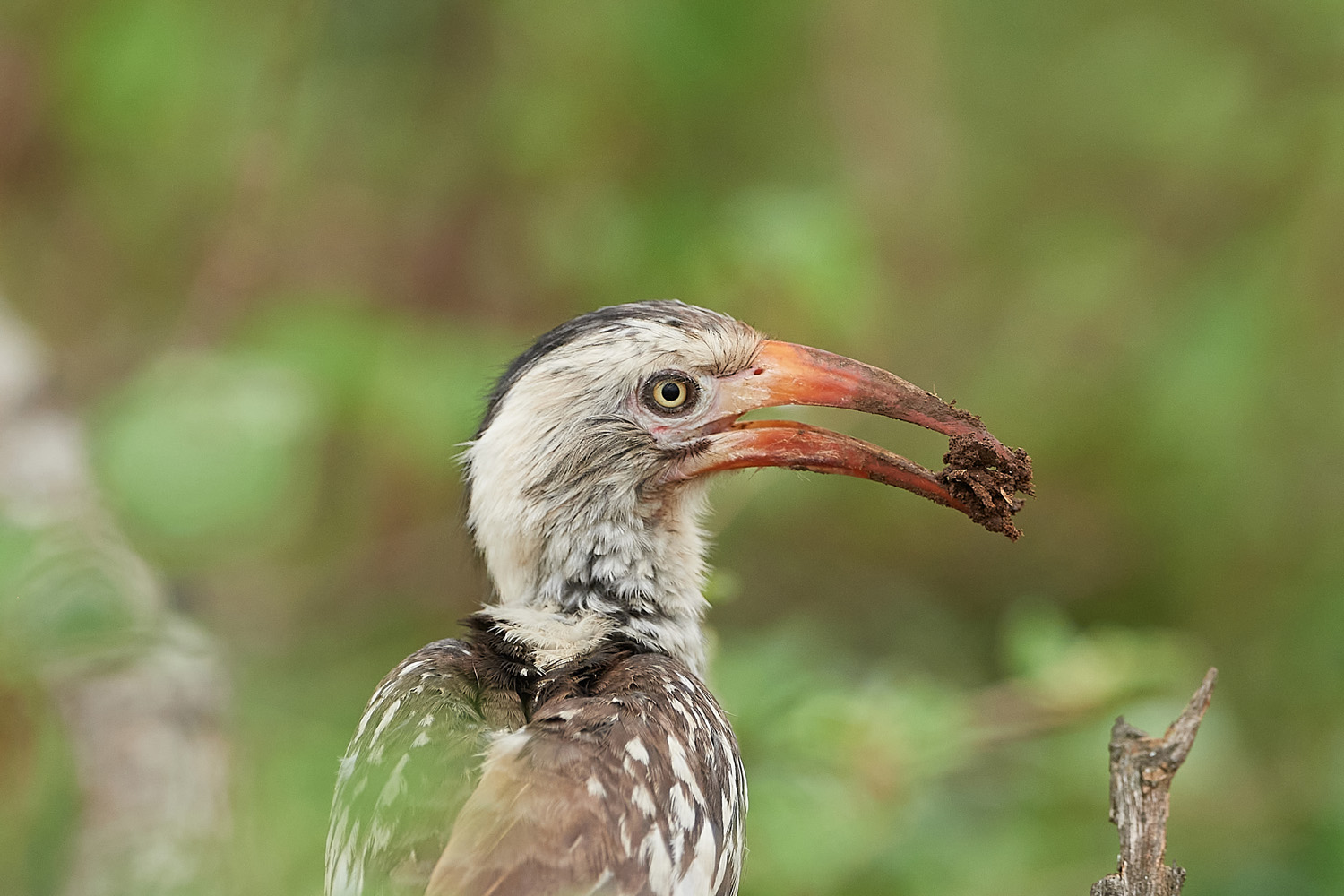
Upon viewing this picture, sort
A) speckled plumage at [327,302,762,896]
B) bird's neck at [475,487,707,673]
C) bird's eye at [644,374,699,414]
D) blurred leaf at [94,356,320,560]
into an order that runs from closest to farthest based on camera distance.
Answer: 1. blurred leaf at [94,356,320,560]
2. speckled plumage at [327,302,762,896]
3. bird's neck at [475,487,707,673]
4. bird's eye at [644,374,699,414]

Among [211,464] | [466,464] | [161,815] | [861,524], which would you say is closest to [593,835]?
[211,464]

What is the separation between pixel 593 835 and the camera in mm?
2184

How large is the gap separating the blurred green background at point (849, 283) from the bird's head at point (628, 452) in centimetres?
84

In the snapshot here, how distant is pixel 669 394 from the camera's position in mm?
3033

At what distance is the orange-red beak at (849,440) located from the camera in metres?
2.66

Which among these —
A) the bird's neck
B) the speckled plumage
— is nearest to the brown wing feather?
the speckled plumage

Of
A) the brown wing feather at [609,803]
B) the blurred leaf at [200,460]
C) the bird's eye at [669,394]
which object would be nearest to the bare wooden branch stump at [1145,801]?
the brown wing feather at [609,803]

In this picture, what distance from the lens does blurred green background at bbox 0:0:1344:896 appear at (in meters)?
A: 4.45

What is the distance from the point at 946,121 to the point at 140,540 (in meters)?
5.31

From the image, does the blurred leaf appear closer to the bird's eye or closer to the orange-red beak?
the bird's eye

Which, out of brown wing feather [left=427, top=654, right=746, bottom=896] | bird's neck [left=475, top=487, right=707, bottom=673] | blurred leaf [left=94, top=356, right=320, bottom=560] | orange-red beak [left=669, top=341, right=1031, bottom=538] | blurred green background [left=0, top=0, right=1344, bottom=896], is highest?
blurred green background [left=0, top=0, right=1344, bottom=896]

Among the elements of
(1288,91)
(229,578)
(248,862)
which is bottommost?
(248,862)

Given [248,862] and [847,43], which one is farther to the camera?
[847,43]

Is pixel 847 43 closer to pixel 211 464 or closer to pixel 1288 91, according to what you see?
pixel 1288 91
